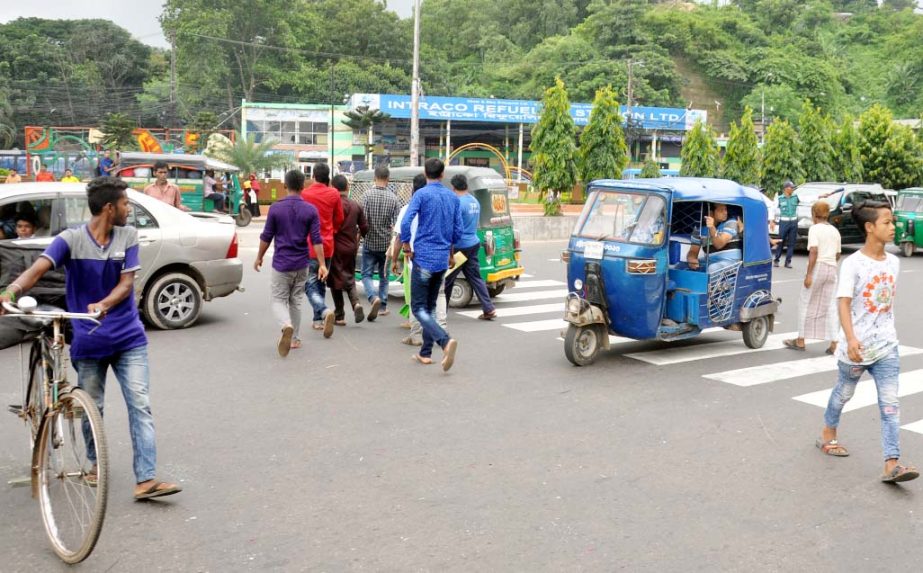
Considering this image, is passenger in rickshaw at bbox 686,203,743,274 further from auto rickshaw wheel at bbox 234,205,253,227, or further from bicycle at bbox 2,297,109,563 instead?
auto rickshaw wheel at bbox 234,205,253,227

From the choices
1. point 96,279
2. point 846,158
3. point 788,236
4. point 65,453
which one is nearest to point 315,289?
point 96,279

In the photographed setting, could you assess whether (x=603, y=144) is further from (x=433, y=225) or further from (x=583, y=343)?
(x=433, y=225)

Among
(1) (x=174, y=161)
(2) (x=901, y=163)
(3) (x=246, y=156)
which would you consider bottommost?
(1) (x=174, y=161)

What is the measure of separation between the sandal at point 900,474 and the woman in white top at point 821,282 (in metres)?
4.46

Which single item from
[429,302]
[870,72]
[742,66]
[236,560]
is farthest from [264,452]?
[870,72]

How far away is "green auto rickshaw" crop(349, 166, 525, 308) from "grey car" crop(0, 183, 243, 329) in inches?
114

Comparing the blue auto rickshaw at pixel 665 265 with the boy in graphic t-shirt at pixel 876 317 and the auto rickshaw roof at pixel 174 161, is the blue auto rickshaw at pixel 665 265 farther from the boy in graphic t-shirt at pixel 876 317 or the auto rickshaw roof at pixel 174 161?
the auto rickshaw roof at pixel 174 161

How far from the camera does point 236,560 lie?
4.22 metres

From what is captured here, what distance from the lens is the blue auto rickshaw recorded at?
29.2ft

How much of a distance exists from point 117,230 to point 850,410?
5882mm

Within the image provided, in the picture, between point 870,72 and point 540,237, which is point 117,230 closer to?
point 540,237

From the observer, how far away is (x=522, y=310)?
12430 mm

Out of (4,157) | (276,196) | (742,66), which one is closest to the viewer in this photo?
(276,196)

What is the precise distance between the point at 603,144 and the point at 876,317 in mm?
23156
